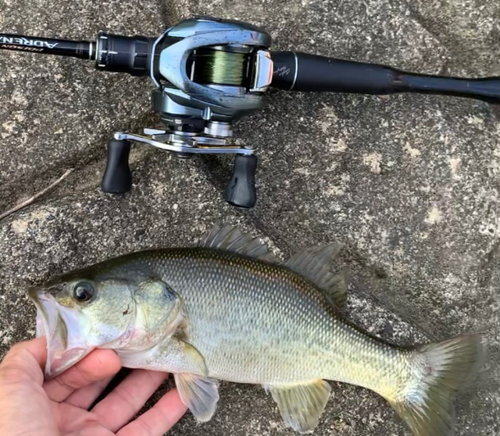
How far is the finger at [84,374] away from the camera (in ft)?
7.35

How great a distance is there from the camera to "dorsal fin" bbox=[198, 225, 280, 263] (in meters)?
2.45

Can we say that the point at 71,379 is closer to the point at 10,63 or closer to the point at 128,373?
the point at 128,373

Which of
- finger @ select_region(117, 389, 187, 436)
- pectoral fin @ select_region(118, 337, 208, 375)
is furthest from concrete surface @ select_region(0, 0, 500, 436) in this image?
pectoral fin @ select_region(118, 337, 208, 375)

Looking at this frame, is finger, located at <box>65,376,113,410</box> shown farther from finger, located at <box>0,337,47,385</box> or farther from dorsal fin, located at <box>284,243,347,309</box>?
dorsal fin, located at <box>284,243,347,309</box>

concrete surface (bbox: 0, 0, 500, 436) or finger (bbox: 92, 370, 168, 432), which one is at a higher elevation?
concrete surface (bbox: 0, 0, 500, 436)

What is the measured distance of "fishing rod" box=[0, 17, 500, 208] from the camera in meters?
2.19

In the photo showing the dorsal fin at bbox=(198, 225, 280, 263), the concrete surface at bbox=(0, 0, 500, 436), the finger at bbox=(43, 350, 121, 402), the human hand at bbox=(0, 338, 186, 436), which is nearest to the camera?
the human hand at bbox=(0, 338, 186, 436)

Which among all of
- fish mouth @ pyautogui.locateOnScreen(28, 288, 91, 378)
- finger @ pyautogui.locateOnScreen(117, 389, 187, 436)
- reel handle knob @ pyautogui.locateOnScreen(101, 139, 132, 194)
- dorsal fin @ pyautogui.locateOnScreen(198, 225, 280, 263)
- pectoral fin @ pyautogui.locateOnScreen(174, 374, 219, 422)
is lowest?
finger @ pyautogui.locateOnScreen(117, 389, 187, 436)

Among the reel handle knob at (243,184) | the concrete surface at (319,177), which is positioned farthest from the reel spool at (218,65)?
the concrete surface at (319,177)

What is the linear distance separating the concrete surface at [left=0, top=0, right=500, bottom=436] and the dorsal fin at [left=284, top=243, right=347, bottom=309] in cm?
21

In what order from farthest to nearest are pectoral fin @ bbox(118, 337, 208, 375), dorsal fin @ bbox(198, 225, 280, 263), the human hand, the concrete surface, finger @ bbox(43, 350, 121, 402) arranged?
1. the concrete surface
2. dorsal fin @ bbox(198, 225, 280, 263)
3. pectoral fin @ bbox(118, 337, 208, 375)
4. finger @ bbox(43, 350, 121, 402)
5. the human hand

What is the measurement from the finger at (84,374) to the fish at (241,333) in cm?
4

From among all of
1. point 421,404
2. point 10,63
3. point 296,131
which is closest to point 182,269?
point 296,131

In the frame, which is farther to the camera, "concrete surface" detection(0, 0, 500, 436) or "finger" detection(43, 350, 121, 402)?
"concrete surface" detection(0, 0, 500, 436)
